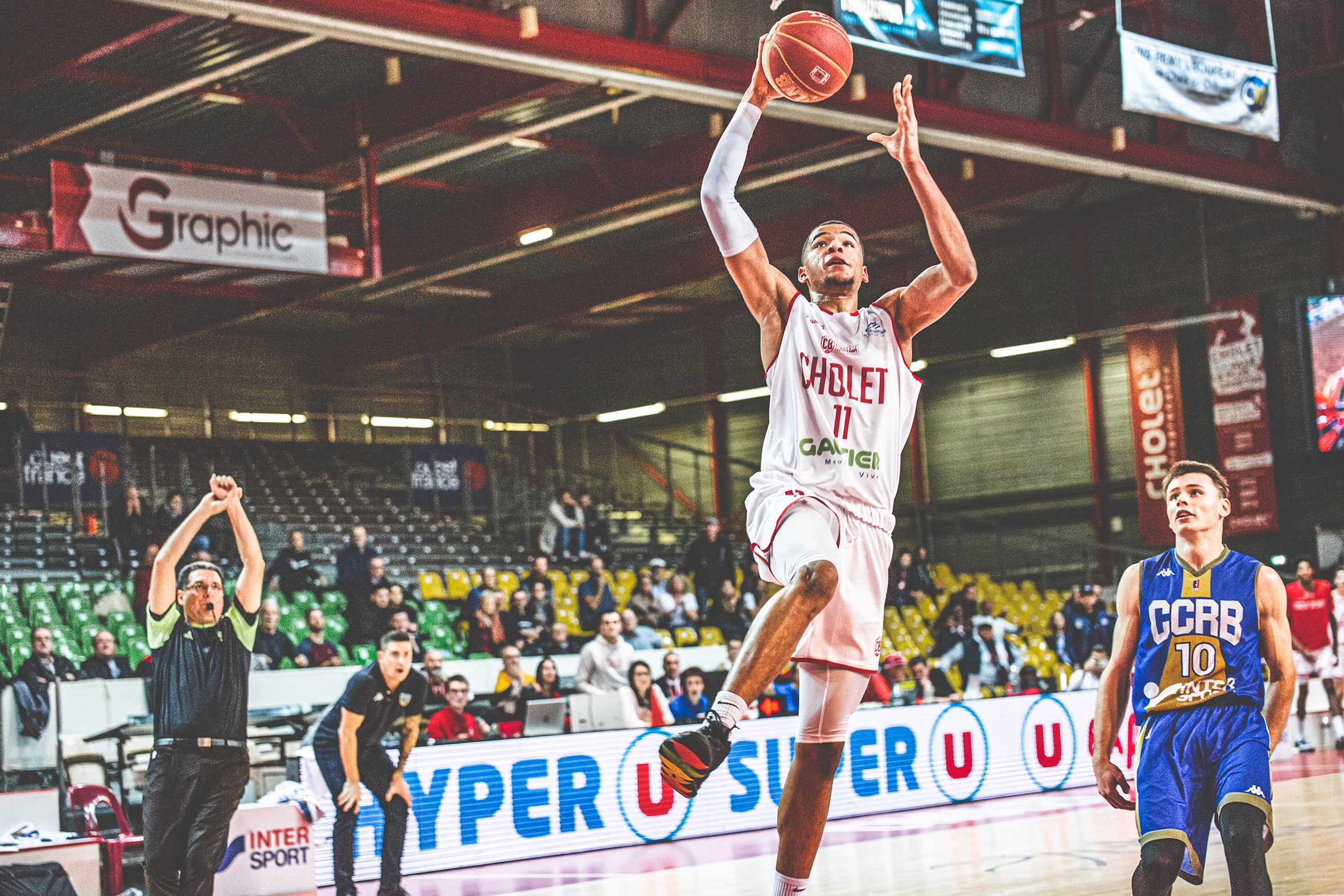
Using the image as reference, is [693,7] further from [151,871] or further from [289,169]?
[151,871]

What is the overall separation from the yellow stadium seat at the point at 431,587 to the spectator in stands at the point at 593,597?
3.22 metres

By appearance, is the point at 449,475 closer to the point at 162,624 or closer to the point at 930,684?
the point at 930,684

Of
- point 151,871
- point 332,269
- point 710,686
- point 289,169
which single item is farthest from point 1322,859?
point 289,169

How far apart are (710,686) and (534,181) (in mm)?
8858

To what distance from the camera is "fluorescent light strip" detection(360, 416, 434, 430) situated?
1080 inches

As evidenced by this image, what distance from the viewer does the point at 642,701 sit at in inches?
498

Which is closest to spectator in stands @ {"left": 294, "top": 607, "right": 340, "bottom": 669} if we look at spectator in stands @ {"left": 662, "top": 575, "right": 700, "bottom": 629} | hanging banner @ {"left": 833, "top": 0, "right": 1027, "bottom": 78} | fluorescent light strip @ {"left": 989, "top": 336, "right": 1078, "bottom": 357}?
spectator in stands @ {"left": 662, "top": 575, "right": 700, "bottom": 629}

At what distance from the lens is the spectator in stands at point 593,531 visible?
68.4 ft

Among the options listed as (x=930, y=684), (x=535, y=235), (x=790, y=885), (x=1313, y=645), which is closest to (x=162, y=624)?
(x=790, y=885)

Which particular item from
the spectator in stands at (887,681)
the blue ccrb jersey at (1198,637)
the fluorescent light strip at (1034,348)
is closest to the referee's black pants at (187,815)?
the blue ccrb jersey at (1198,637)

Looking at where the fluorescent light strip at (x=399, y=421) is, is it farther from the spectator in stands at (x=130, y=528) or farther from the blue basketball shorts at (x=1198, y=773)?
the blue basketball shorts at (x=1198, y=773)

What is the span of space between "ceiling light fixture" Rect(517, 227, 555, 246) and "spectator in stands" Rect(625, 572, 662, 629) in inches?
194

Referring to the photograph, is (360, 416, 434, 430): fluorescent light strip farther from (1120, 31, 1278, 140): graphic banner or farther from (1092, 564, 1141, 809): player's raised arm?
(1092, 564, 1141, 809): player's raised arm

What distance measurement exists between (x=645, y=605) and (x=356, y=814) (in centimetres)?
897
